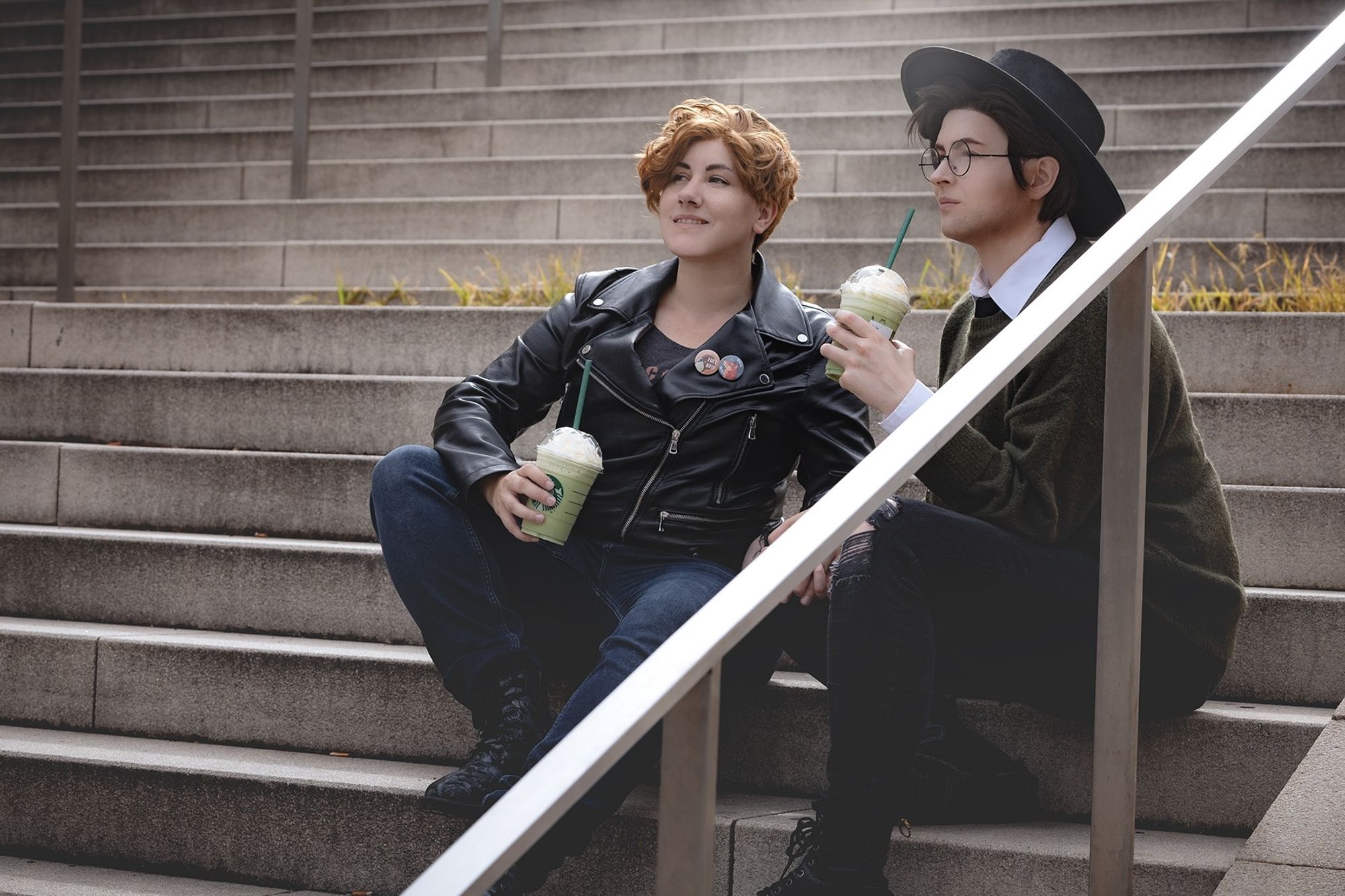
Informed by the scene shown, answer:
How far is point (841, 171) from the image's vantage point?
4.89m

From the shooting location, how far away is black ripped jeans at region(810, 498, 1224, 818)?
73.5 inches

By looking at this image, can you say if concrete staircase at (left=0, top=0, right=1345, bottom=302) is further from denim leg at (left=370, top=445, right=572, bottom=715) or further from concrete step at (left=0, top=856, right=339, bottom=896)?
concrete step at (left=0, top=856, right=339, bottom=896)

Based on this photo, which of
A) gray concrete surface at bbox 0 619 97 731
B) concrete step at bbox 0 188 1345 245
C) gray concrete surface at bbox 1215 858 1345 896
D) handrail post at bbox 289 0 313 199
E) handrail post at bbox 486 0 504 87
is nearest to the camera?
gray concrete surface at bbox 1215 858 1345 896

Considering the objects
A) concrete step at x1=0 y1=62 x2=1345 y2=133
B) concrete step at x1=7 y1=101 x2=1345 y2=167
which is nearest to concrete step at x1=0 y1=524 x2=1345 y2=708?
concrete step at x1=7 y1=101 x2=1345 y2=167

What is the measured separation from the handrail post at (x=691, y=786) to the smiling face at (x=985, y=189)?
4.44 ft

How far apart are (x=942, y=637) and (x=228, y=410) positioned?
2172 mm

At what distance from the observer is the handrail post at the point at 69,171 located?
4.36 metres

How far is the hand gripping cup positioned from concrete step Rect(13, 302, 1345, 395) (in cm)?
135

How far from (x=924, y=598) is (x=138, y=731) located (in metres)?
1.64

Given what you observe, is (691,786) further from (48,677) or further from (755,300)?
(48,677)

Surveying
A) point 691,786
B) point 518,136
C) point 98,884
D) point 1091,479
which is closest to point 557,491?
point 1091,479

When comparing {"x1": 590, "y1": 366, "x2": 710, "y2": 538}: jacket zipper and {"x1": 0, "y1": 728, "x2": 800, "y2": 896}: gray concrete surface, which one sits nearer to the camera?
{"x1": 0, "y1": 728, "x2": 800, "y2": 896}: gray concrete surface

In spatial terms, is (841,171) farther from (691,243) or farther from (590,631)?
(590,631)

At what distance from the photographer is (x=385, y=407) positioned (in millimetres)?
3381
